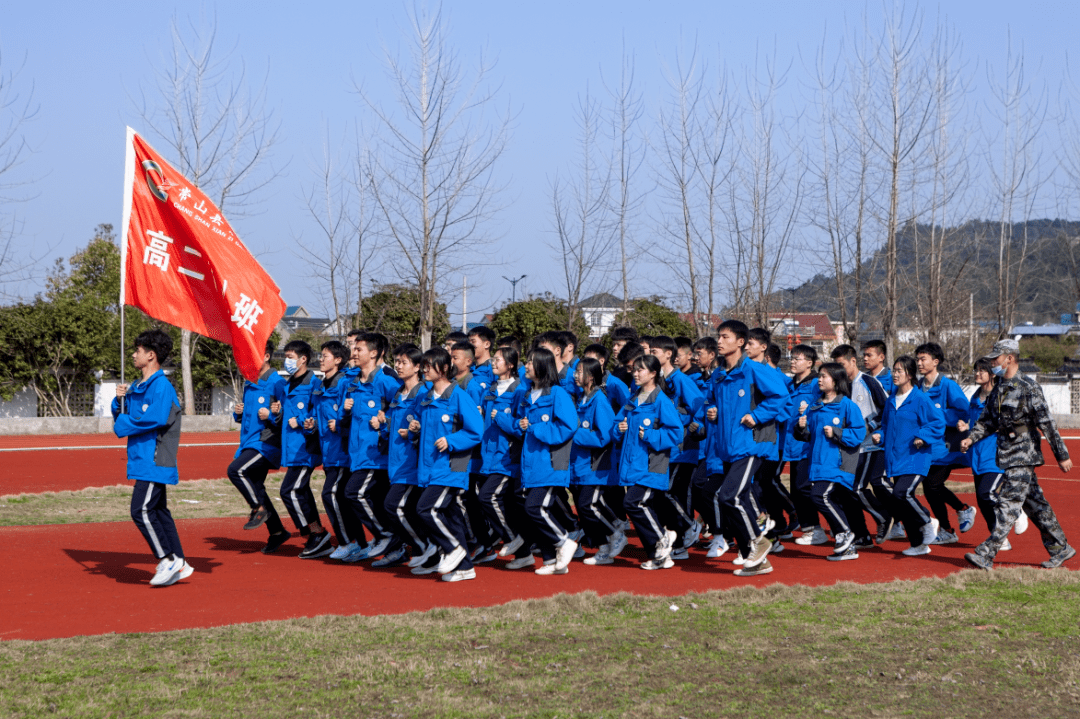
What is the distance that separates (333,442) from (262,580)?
4.31 feet

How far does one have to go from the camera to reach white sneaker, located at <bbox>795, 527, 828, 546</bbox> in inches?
382

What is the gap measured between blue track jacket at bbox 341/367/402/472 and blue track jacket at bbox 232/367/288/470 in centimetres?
81

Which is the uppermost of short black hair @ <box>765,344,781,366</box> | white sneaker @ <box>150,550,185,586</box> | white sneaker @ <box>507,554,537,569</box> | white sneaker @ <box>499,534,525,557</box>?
short black hair @ <box>765,344,781,366</box>

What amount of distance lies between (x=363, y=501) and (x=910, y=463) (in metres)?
4.67

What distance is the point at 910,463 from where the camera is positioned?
9.00 metres

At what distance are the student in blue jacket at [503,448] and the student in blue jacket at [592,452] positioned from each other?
0.48 m

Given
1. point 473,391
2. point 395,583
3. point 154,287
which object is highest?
point 154,287

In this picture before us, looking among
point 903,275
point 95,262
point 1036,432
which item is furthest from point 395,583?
point 95,262

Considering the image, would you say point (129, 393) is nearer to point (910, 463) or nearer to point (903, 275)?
point (910, 463)

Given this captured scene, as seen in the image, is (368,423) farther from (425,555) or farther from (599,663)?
(599,663)

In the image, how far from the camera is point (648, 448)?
26.7ft

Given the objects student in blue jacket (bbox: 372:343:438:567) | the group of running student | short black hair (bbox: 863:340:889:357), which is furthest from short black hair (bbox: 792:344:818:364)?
student in blue jacket (bbox: 372:343:438:567)

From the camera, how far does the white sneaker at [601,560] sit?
8617mm

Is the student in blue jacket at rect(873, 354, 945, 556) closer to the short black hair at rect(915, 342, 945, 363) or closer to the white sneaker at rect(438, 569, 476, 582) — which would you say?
the short black hair at rect(915, 342, 945, 363)
